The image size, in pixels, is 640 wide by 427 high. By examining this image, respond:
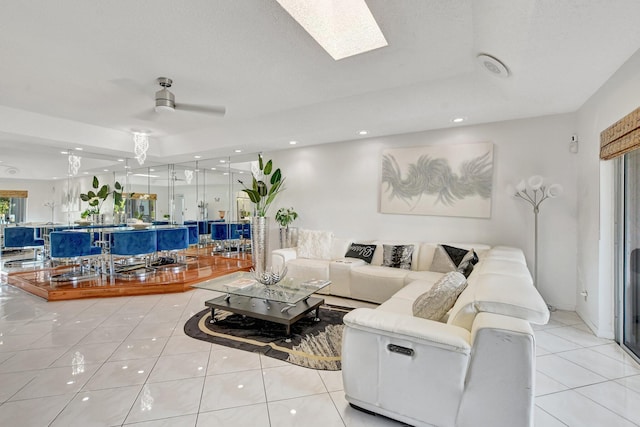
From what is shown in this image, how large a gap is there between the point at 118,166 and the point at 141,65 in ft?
17.4

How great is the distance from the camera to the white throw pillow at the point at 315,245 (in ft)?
16.3

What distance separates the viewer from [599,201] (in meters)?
3.04

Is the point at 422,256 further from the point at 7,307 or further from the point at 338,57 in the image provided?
the point at 7,307

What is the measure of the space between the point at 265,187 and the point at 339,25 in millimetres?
3334

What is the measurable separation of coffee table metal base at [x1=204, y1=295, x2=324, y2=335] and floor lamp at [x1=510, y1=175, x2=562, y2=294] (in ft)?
9.60

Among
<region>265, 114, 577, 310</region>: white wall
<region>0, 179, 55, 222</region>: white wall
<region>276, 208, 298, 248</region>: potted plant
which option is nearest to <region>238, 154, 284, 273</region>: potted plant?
<region>276, 208, 298, 248</region>: potted plant

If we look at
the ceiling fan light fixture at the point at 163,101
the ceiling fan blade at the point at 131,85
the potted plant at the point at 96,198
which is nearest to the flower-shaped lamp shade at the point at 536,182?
the ceiling fan light fixture at the point at 163,101

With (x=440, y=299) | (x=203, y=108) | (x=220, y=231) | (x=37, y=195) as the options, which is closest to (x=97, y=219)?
(x=220, y=231)

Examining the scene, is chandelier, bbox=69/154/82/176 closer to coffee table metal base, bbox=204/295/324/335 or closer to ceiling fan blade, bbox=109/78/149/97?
ceiling fan blade, bbox=109/78/149/97

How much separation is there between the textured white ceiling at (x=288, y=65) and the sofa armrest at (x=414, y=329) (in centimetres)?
194

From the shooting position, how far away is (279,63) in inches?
126

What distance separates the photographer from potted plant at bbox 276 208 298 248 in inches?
223

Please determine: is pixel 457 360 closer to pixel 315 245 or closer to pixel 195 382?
pixel 195 382

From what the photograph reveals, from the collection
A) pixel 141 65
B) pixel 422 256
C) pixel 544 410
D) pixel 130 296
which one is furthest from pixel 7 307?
pixel 544 410
